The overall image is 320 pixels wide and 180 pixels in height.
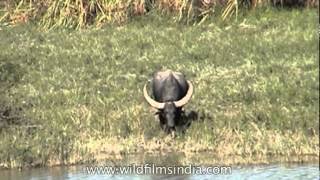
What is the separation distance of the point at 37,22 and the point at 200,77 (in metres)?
7.06

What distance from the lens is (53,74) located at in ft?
55.5

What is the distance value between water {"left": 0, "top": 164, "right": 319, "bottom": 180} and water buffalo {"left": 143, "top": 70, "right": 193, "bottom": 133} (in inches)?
74.8

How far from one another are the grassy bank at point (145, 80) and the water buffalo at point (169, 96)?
23 centimetres

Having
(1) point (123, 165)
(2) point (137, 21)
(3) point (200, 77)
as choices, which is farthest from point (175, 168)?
(2) point (137, 21)

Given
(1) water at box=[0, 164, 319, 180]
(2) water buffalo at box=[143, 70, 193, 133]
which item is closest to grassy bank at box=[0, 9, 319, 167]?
(2) water buffalo at box=[143, 70, 193, 133]

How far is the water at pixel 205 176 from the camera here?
10711 mm

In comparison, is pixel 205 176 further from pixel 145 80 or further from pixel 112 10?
pixel 112 10

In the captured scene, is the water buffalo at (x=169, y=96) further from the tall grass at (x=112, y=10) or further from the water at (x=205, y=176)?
the tall grass at (x=112, y=10)

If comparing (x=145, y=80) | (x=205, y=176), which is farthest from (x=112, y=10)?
(x=205, y=176)

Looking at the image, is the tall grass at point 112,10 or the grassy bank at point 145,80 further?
the tall grass at point 112,10

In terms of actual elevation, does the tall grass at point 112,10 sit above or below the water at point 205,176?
above

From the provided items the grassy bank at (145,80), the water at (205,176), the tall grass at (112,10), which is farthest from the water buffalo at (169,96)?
the tall grass at (112,10)

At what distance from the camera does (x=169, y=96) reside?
14203 millimetres

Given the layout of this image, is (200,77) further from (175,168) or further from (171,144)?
(175,168)
